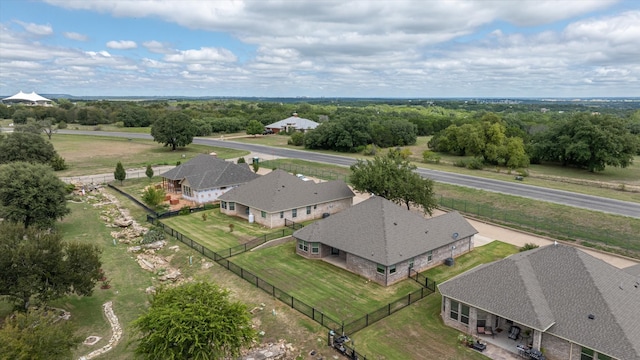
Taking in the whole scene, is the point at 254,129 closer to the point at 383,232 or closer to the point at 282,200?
the point at 282,200

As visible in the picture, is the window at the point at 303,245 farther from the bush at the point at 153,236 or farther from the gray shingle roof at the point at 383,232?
the bush at the point at 153,236

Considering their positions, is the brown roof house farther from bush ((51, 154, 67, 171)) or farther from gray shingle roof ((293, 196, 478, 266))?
bush ((51, 154, 67, 171))

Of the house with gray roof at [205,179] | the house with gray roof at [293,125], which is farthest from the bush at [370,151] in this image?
the house with gray roof at [205,179]

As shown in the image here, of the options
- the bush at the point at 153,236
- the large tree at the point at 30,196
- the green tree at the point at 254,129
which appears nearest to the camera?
the large tree at the point at 30,196

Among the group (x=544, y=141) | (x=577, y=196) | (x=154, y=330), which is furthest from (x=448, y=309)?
(x=544, y=141)

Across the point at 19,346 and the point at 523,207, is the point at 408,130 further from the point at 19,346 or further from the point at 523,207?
the point at 19,346

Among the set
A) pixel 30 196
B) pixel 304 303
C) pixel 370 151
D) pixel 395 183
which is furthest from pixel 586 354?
pixel 370 151
